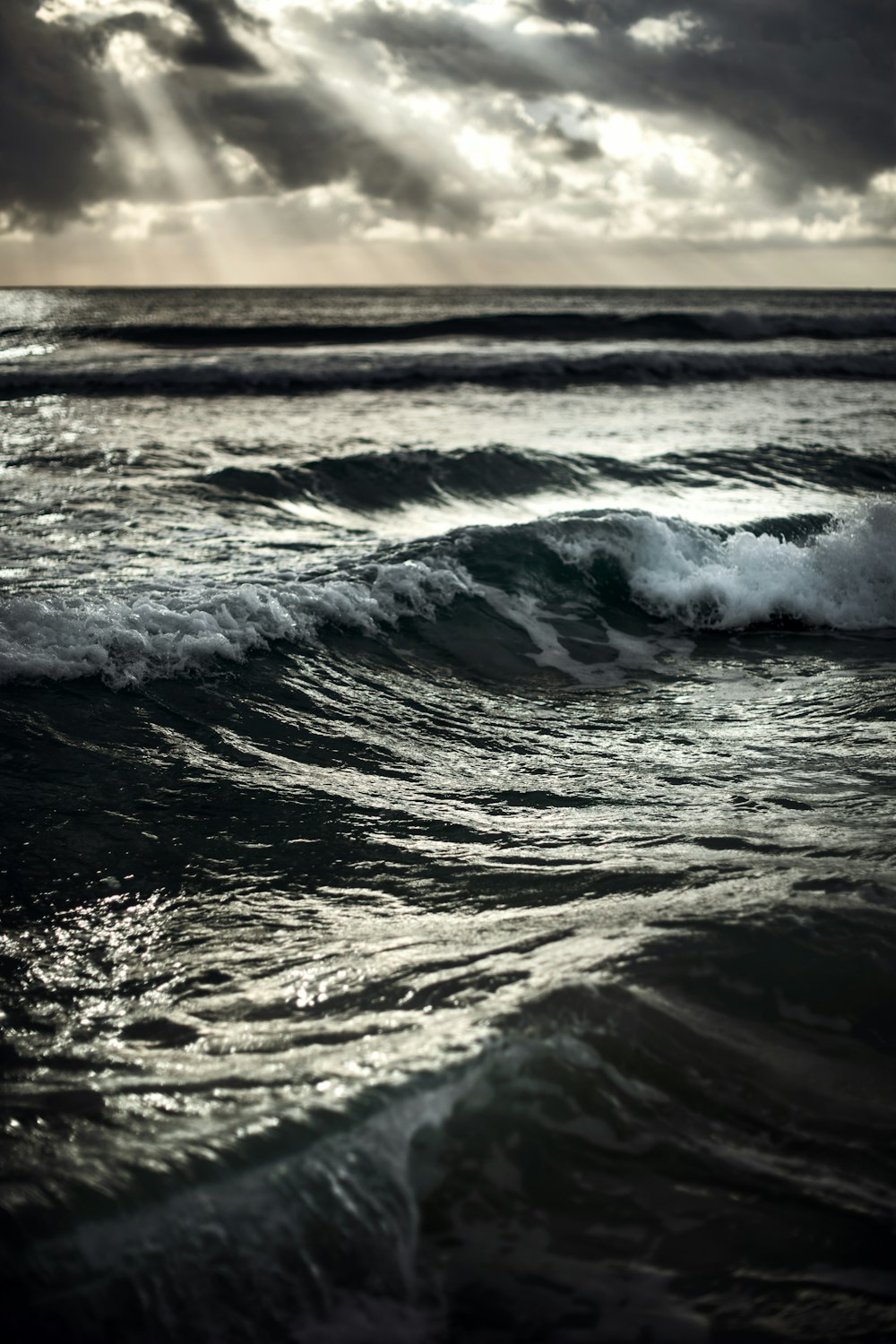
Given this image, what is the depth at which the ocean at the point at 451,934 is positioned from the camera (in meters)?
1.97

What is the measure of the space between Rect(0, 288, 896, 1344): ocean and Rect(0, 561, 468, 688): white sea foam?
3cm

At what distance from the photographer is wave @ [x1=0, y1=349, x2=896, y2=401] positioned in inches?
801

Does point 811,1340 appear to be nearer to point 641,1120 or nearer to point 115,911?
point 641,1120

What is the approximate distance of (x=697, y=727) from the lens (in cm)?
516

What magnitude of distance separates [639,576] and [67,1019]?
6310 mm

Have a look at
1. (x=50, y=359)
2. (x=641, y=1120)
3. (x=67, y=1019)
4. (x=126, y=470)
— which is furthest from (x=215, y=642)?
(x=50, y=359)

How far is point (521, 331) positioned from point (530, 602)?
30.3 meters

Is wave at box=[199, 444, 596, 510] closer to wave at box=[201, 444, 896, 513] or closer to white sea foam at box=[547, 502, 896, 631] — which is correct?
wave at box=[201, 444, 896, 513]

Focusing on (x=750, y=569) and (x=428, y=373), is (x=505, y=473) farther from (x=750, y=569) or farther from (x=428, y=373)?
(x=428, y=373)

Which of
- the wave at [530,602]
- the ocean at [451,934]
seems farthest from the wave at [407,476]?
the wave at [530,602]

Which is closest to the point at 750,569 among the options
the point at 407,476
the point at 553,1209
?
the point at 407,476

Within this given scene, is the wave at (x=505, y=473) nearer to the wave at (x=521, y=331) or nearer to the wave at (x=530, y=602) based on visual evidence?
the wave at (x=530, y=602)

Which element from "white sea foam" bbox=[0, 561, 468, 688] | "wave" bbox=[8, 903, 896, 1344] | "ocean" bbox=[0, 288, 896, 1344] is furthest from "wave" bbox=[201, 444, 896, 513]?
"wave" bbox=[8, 903, 896, 1344]

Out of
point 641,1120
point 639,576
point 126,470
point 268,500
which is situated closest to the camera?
point 641,1120
